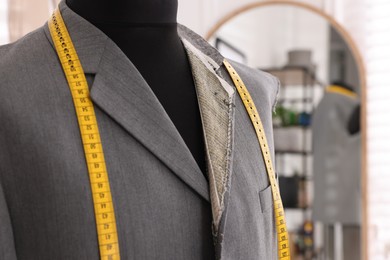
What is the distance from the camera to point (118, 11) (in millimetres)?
832

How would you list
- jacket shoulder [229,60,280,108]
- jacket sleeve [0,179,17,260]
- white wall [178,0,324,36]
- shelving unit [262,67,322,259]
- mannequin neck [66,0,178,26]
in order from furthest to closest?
white wall [178,0,324,36] < shelving unit [262,67,322,259] < jacket shoulder [229,60,280,108] < mannequin neck [66,0,178,26] < jacket sleeve [0,179,17,260]

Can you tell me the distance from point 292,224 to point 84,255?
1.83 meters

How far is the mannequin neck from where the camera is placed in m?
0.83

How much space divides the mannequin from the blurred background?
1588 mm

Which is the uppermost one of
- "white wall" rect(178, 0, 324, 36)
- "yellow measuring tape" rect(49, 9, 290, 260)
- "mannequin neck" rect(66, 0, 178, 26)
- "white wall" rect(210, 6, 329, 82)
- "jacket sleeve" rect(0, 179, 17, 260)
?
"white wall" rect(178, 0, 324, 36)

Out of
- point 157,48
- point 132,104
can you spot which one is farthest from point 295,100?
point 132,104

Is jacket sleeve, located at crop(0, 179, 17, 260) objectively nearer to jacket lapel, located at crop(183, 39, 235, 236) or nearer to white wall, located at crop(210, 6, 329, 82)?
jacket lapel, located at crop(183, 39, 235, 236)

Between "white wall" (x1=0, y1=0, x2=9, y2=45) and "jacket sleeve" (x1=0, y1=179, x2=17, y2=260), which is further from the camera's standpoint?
"white wall" (x1=0, y1=0, x2=9, y2=45)

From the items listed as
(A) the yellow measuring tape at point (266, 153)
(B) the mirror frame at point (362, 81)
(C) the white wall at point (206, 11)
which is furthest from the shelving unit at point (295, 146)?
(A) the yellow measuring tape at point (266, 153)

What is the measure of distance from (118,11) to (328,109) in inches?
70.5

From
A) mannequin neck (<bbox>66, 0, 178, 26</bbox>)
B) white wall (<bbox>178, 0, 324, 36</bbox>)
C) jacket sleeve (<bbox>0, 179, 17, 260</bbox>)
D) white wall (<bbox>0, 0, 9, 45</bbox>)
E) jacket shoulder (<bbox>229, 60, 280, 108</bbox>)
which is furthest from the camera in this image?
white wall (<bbox>178, 0, 324, 36</bbox>)

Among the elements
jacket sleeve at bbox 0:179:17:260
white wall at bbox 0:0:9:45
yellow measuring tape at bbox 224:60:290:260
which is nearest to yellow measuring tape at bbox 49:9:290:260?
jacket sleeve at bbox 0:179:17:260

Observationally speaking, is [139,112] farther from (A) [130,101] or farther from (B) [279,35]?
(B) [279,35]

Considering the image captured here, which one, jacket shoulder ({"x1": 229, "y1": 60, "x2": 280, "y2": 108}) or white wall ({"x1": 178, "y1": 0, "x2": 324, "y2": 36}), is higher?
white wall ({"x1": 178, "y1": 0, "x2": 324, "y2": 36})
